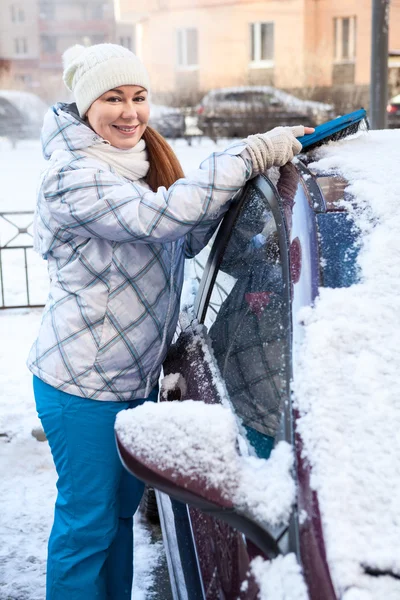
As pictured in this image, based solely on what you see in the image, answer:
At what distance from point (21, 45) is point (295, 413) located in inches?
818

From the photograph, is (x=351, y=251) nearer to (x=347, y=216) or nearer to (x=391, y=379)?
(x=347, y=216)

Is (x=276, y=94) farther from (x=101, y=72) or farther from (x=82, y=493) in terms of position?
(x=82, y=493)

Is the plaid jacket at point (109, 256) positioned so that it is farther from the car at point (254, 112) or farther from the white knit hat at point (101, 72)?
the car at point (254, 112)

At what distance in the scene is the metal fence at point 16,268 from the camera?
21.2 feet

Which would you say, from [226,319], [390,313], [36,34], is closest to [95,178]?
[226,319]

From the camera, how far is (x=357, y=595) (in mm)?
1071

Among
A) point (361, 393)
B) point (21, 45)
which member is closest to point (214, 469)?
point (361, 393)

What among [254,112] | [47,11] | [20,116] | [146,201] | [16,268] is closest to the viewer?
[146,201]

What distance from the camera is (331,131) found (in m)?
2.05

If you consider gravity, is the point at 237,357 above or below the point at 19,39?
below

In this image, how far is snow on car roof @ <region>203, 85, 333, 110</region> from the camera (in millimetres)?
16047

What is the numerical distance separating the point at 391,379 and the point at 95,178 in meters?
0.90

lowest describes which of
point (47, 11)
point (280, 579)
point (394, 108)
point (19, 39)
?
point (280, 579)

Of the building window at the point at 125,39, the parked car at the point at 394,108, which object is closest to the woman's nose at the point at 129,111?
the parked car at the point at 394,108
